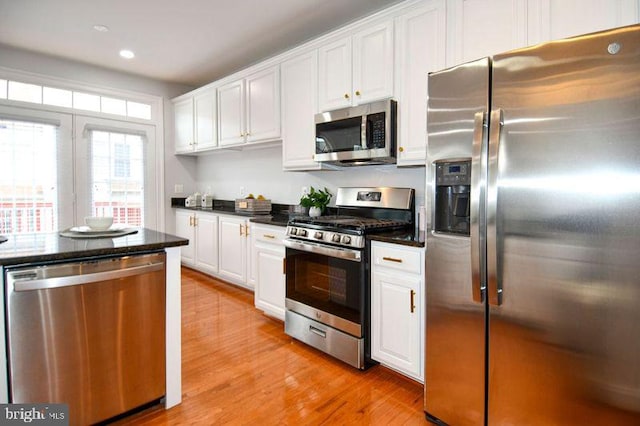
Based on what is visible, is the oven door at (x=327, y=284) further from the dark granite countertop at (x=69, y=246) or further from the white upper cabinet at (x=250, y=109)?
the white upper cabinet at (x=250, y=109)

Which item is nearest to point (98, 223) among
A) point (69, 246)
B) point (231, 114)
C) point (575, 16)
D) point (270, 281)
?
point (69, 246)

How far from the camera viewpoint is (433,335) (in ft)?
5.82

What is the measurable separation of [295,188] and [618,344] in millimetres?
3049

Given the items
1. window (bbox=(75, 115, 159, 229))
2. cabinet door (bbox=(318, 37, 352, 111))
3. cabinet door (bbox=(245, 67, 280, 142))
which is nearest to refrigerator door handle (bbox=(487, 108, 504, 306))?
cabinet door (bbox=(318, 37, 352, 111))

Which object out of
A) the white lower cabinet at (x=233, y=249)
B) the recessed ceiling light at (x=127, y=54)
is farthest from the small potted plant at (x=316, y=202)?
the recessed ceiling light at (x=127, y=54)

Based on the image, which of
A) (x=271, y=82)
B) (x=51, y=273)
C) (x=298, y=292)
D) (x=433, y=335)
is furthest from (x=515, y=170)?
(x=271, y=82)

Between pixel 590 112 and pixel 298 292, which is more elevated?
pixel 590 112

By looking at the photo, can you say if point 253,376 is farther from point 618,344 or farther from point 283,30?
point 283,30

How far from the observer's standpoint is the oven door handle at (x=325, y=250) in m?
2.25

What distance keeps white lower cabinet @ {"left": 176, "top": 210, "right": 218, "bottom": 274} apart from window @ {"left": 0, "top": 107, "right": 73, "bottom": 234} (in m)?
1.36

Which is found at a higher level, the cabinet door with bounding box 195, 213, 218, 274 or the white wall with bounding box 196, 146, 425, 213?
the white wall with bounding box 196, 146, 425, 213

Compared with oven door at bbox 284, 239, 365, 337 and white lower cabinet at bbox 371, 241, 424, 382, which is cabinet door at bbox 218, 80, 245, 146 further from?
white lower cabinet at bbox 371, 241, 424, 382

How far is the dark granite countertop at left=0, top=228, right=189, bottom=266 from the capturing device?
4.75 ft

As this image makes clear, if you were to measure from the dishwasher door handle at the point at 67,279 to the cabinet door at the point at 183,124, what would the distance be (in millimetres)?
3443
